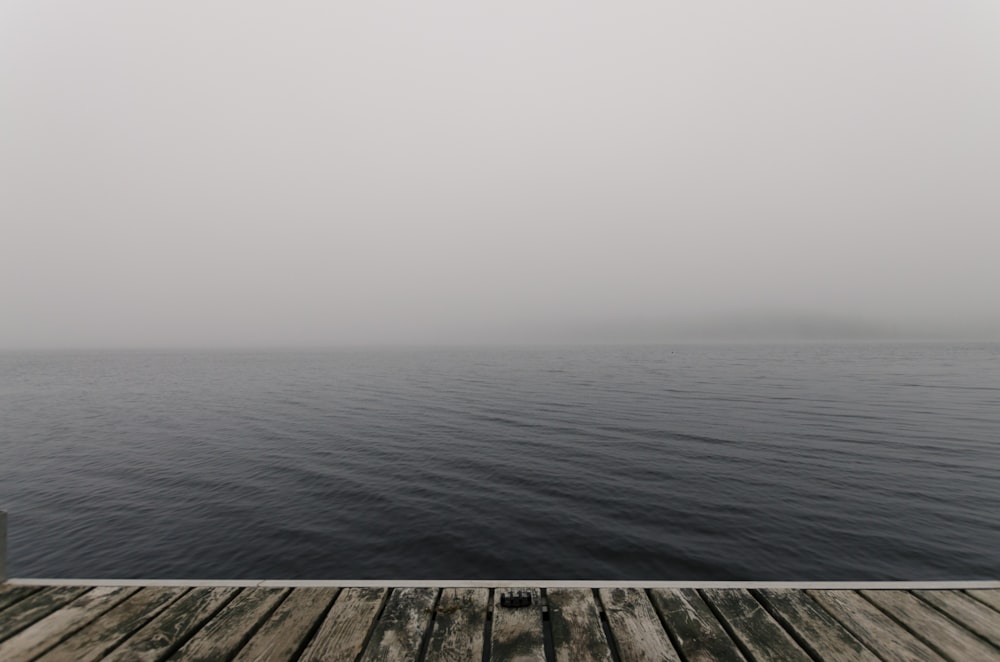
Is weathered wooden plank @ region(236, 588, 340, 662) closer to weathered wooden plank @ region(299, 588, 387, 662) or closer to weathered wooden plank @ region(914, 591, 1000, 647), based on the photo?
weathered wooden plank @ region(299, 588, 387, 662)

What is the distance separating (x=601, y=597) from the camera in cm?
579

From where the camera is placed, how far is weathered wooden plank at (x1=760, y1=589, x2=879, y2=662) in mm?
4707

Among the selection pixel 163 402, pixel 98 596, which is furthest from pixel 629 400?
pixel 163 402

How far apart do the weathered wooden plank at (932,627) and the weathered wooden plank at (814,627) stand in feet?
2.99

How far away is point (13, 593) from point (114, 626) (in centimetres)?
227

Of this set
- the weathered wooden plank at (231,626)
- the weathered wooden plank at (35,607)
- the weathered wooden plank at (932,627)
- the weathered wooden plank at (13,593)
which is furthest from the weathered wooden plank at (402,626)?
the weathered wooden plank at (932,627)

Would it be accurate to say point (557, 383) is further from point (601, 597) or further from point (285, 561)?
point (601, 597)

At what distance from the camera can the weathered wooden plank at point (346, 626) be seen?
4.76 m

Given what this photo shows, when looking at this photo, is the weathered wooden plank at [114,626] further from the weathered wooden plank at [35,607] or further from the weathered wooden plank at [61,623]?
the weathered wooden plank at [35,607]

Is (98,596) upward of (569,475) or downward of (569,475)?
upward

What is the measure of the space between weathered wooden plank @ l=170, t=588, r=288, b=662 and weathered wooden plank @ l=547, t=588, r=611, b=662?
155 inches

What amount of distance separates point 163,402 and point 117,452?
28799 millimetres

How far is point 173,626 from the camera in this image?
5242mm

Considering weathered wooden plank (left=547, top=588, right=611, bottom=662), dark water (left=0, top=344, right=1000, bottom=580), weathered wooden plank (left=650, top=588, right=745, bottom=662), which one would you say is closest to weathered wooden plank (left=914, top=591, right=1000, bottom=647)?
weathered wooden plank (left=650, top=588, right=745, bottom=662)
